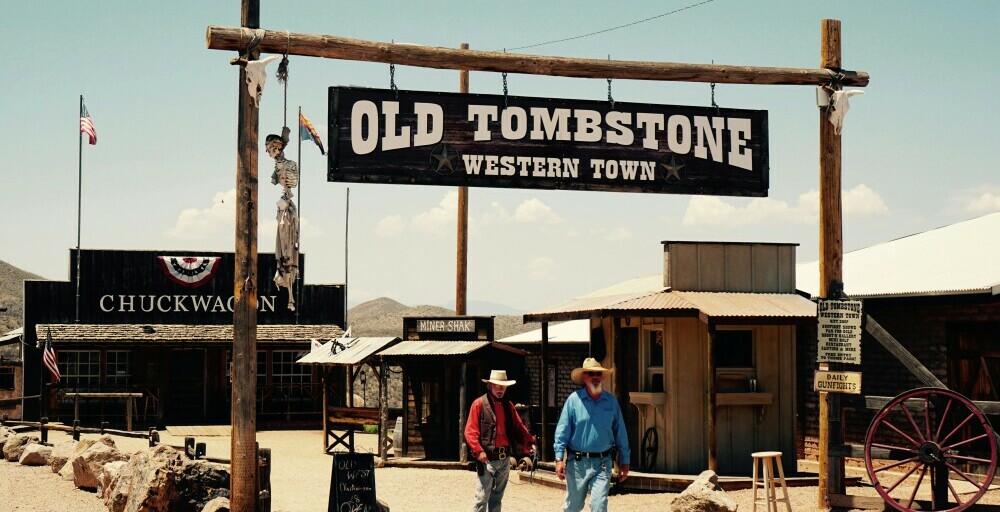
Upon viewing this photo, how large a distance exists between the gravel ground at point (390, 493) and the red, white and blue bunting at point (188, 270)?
10978 millimetres

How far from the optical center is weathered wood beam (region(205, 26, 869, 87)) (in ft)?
40.9

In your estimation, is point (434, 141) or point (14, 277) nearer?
point (434, 141)

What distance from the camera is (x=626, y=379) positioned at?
18.6 metres

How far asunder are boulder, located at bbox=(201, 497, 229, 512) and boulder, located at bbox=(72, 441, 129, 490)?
18.6 ft

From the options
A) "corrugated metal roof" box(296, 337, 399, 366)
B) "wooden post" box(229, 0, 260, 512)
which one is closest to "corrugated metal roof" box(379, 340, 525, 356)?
"corrugated metal roof" box(296, 337, 399, 366)

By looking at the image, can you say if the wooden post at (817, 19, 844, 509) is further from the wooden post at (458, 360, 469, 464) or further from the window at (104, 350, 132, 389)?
the window at (104, 350, 132, 389)

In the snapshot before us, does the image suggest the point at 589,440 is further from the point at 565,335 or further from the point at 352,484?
the point at 565,335

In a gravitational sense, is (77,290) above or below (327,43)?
below

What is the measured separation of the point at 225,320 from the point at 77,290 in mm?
3983

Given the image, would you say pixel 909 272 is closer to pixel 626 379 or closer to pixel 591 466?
pixel 626 379

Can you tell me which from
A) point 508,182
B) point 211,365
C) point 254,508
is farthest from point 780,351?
point 211,365

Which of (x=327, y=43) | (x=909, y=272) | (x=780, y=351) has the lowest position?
(x=780, y=351)

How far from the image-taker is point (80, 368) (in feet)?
105

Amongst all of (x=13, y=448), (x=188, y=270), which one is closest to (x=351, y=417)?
(x=13, y=448)
